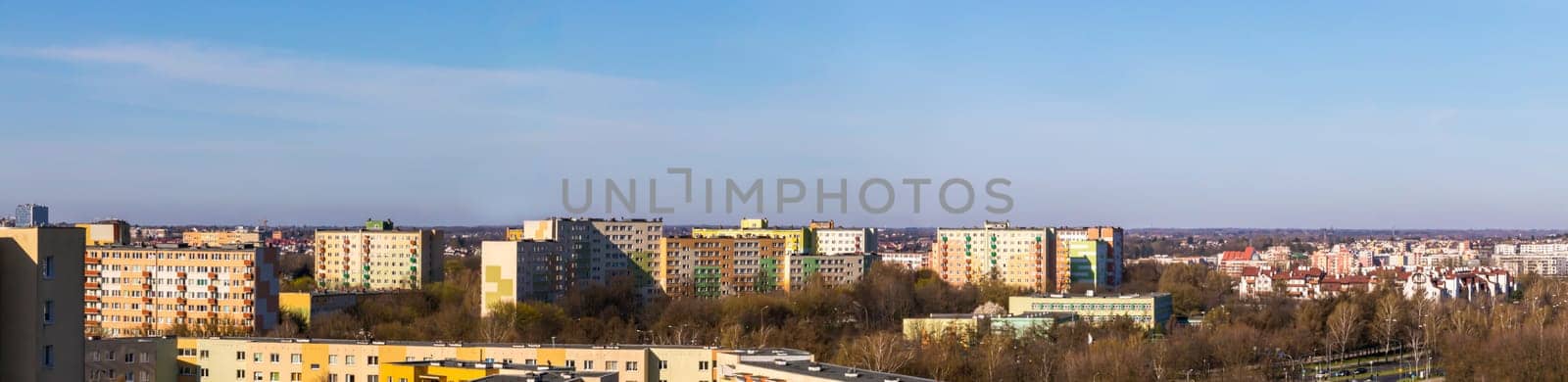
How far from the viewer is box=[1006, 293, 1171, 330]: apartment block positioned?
124 ft

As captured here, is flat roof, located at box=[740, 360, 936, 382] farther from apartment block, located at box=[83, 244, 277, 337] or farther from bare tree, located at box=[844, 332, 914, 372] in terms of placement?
apartment block, located at box=[83, 244, 277, 337]

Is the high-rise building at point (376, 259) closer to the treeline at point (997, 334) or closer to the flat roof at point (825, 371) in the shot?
the treeline at point (997, 334)

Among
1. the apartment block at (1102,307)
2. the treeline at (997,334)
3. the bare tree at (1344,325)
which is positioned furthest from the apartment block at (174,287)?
the bare tree at (1344,325)

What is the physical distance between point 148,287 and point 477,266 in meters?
23.3

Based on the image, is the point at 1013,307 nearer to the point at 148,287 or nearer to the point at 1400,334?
the point at 1400,334

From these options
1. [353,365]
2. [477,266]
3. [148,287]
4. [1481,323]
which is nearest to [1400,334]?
[1481,323]

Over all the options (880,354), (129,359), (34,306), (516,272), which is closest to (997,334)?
(880,354)

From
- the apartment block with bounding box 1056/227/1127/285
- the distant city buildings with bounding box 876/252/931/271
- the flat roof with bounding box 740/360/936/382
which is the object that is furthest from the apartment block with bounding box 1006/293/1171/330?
the flat roof with bounding box 740/360/936/382

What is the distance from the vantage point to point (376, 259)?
50875 millimetres

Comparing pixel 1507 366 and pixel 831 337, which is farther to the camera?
pixel 831 337

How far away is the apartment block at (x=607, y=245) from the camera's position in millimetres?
45125

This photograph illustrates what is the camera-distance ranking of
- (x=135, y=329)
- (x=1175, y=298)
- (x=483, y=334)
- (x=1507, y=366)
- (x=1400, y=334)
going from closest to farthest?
1. (x=1507, y=366)
2. (x=483, y=334)
3. (x=135, y=329)
4. (x=1400, y=334)
5. (x=1175, y=298)

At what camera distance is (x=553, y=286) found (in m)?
42.1

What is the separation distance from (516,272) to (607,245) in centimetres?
764
